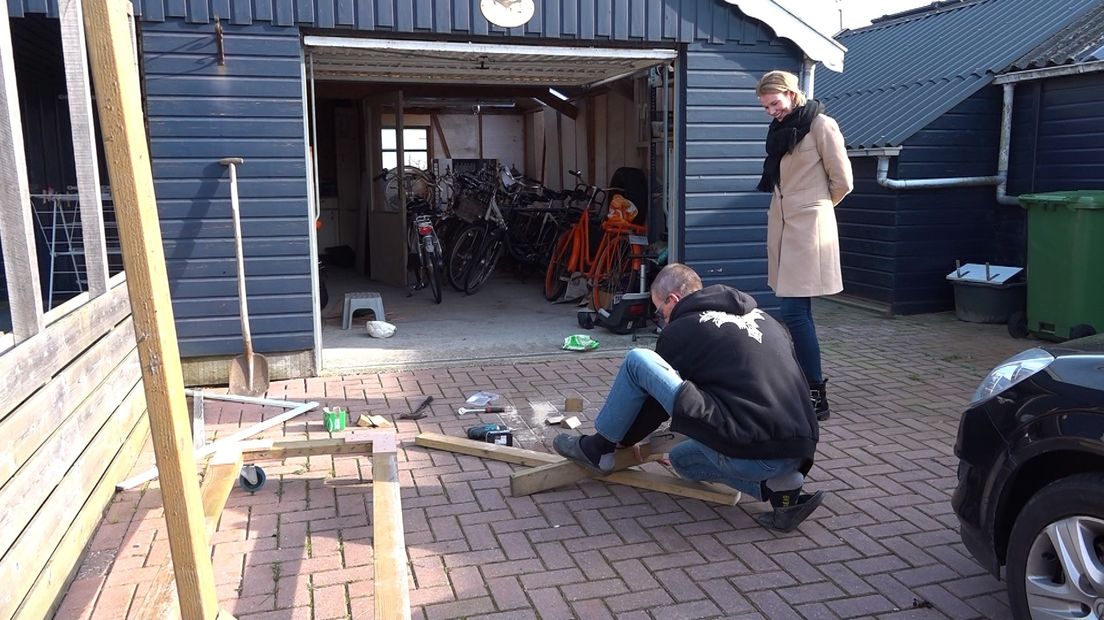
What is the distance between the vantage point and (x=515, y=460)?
442cm

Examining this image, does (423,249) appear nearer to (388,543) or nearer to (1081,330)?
(1081,330)

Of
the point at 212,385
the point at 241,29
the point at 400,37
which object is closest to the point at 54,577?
the point at 212,385

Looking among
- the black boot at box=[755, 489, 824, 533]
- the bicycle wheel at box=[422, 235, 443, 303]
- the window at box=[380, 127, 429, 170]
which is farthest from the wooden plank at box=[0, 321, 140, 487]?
the window at box=[380, 127, 429, 170]

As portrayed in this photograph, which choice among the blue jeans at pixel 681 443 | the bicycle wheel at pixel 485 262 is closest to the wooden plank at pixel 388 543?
the blue jeans at pixel 681 443

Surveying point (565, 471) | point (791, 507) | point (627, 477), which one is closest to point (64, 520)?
point (565, 471)

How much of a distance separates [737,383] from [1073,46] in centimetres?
703

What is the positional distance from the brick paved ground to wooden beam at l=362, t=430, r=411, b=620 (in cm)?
26

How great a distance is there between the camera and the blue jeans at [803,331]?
5.10 m

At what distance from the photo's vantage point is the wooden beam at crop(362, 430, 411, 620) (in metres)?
2.57

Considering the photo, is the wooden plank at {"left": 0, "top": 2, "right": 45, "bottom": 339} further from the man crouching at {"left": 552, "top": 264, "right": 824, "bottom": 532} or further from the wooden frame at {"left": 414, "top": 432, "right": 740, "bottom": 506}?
the man crouching at {"left": 552, "top": 264, "right": 824, "bottom": 532}

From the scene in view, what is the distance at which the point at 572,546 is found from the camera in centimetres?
355

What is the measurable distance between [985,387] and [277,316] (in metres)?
4.62

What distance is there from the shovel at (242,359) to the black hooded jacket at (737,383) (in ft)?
10.7

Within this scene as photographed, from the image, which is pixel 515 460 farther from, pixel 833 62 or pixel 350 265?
pixel 350 265
